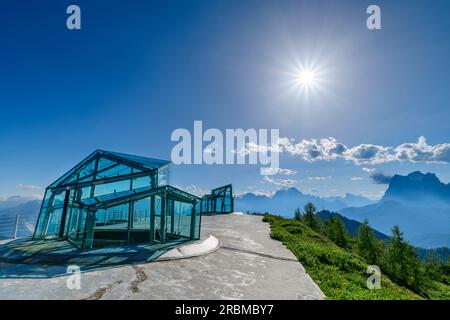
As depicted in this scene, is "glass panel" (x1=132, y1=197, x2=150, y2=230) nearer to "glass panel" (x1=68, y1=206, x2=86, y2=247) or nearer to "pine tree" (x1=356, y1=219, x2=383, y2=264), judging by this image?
"glass panel" (x1=68, y1=206, x2=86, y2=247)

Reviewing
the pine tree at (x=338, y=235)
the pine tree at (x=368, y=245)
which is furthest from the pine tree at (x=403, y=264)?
the pine tree at (x=338, y=235)

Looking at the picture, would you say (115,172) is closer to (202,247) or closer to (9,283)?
(202,247)

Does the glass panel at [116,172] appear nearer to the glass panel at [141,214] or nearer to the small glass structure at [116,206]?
the small glass structure at [116,206]

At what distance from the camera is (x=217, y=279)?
866 cm

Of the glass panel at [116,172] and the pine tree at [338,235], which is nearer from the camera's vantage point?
the glass panel at [116,172]

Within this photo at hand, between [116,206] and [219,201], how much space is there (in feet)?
110

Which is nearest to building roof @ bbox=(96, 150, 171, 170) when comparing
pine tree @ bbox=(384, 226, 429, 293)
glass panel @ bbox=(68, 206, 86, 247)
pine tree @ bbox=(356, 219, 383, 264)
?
glass panel @ bbox=(68, 206, 86, 247)

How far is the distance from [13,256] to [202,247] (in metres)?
9.26

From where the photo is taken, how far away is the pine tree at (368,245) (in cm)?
3427

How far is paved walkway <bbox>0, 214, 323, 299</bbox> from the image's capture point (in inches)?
267

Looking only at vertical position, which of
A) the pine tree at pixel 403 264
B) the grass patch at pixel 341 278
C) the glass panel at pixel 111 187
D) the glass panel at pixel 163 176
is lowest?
the pine tree at pixel 403 264

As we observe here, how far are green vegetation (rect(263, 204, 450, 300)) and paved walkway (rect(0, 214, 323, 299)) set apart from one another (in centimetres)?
148

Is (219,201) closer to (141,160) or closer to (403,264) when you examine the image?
(141,160)
